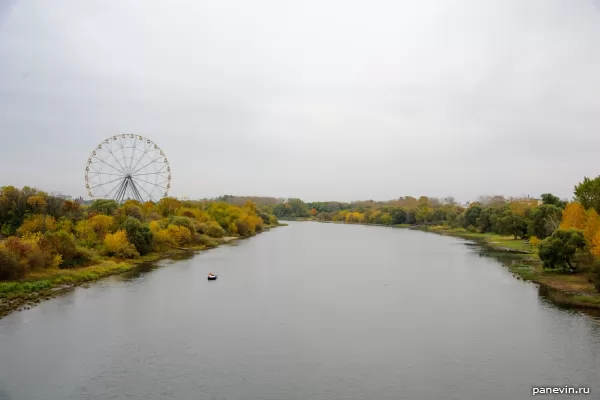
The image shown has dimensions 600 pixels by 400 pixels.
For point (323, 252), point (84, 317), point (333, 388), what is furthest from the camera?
point (323, 252)

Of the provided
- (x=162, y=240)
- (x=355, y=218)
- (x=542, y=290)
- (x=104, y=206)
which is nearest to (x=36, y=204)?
(x=104, y=206)

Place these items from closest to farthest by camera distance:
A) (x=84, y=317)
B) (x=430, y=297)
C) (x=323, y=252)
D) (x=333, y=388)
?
(x=333, y=388)
(x=84, y=317)
(x=430, y=297)
(x=323, y=252)

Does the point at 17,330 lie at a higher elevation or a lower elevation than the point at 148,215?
lower

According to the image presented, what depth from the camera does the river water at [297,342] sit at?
52.9ft

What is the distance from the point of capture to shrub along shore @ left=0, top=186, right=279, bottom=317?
102 ft

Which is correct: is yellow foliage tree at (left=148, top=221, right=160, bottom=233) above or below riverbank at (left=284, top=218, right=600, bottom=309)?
above

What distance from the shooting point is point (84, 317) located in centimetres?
2492

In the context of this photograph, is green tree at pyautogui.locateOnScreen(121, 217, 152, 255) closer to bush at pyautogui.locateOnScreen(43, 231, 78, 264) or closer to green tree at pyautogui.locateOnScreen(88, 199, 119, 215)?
bush at pyautogui.locateOnScreen(43, 231, 78, 264)

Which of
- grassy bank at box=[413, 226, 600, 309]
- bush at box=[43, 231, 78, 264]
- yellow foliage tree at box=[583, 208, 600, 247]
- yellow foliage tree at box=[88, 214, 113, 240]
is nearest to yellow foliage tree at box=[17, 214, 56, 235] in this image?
yellow foliage tree at box=[88, 214, 113, 240]

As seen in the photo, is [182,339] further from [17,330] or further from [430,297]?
[430,297]

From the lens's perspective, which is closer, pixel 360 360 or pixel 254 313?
pixel 360 360

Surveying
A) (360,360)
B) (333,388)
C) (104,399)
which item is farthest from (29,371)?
(360,360)

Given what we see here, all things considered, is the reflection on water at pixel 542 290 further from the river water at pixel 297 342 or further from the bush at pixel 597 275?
the bush at pixel 597 275

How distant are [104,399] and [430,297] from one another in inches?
868
